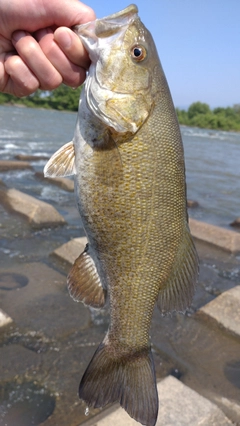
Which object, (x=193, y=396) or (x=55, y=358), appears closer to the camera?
(x=193, y=396)

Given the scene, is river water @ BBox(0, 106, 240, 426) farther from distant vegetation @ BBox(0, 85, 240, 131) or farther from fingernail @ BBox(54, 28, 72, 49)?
distant vegetation @ BBox(0, 85, 240, 131)

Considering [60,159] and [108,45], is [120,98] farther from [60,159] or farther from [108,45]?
[60,159]

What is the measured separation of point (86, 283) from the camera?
7.07 ft

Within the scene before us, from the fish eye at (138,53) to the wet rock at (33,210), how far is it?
6246 millimetres

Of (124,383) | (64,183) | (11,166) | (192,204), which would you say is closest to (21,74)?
(124,383)

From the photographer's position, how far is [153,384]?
2.05 m

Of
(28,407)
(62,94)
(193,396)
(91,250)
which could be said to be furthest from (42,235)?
(62,94)

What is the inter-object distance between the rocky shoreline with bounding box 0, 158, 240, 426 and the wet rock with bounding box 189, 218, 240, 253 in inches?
61.0

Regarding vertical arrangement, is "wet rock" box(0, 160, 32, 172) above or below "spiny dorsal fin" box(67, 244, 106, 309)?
below

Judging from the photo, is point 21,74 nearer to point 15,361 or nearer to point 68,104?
point 15,361

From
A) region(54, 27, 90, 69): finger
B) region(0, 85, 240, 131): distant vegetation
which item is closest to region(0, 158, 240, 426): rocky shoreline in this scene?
region(54, 27, 90, 69): finger

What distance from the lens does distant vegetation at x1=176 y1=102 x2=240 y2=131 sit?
84938 millimetres

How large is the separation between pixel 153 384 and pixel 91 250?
0.82 meters

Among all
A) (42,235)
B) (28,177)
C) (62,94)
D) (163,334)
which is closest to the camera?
(163,334)
